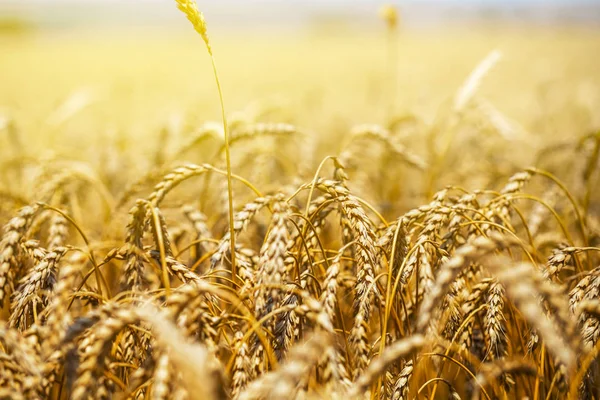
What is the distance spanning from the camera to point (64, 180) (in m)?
1.61

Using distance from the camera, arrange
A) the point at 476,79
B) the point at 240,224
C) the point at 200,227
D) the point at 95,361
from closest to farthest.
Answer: the point at 95,361 → the point at 240,224 → the point at 200,227 → the point at 476,79

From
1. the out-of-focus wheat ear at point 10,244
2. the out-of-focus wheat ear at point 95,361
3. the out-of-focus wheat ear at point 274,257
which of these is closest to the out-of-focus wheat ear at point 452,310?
the out-of-focus wheat ear at point 274,257

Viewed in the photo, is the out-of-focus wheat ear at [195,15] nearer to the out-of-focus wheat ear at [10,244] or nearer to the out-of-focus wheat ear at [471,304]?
the out-of-focus wheat ear at [10,244]

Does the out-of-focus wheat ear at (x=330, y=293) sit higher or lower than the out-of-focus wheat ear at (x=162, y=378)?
higher

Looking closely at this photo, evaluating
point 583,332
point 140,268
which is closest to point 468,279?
point 583,332

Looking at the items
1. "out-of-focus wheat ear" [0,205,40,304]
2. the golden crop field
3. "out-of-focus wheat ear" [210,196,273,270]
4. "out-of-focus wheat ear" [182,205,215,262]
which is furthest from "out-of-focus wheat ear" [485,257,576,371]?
"out-of-focus wheat ear" [0,205,40,304]

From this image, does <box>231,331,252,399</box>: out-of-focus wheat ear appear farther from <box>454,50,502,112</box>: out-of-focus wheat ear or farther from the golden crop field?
<box>454,50,502,112</box>: out-of-focus wheat ear

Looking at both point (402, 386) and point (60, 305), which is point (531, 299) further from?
point (60, 305)

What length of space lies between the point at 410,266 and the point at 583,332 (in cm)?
41

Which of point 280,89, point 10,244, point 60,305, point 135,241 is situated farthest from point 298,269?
point 280,89

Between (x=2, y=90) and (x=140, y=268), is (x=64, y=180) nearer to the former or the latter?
(x=140, y=268)

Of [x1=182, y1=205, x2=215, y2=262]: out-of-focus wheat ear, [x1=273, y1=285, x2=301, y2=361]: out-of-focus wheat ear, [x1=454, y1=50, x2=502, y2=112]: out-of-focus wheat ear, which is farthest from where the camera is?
[x1=454, y1=50, x2=502, y2=112]: out-of-focus wheat ear

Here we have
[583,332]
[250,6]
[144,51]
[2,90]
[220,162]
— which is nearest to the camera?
[583,332]

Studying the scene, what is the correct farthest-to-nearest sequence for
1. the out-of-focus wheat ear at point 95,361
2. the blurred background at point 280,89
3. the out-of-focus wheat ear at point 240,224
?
the blurred background at point 280,89
the out-of-focus wheat ear at point 240,224
the out-of-focus wheat ear at point 95,361
